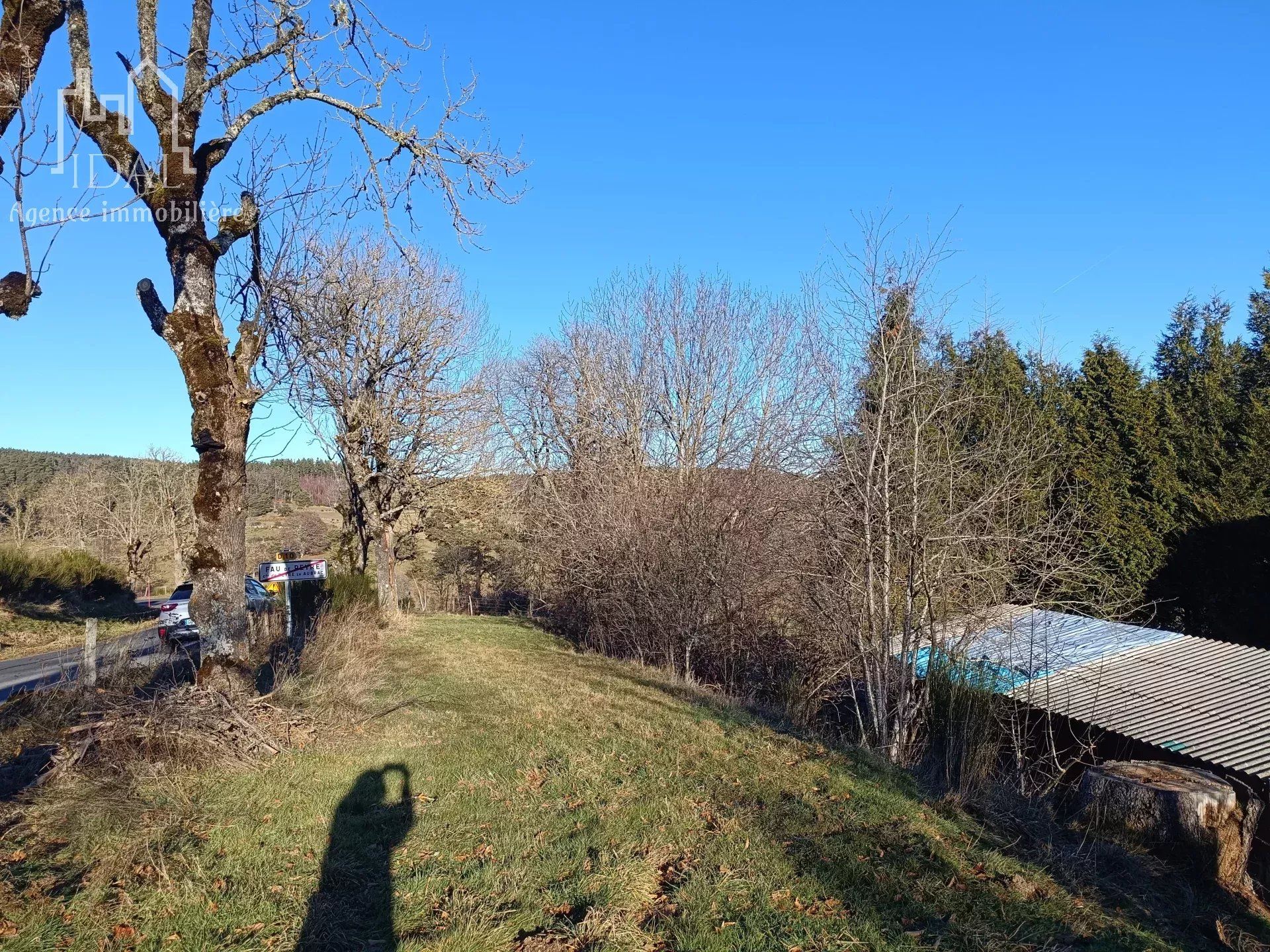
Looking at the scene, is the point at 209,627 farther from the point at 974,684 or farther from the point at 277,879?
the point at 974,684

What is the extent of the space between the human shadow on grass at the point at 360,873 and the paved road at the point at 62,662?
152 inches

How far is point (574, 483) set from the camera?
55.8ft

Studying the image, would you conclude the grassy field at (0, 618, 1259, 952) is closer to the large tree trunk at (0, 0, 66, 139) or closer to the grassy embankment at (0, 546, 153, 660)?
the large tree trunk at (0, 0, 66, 139)

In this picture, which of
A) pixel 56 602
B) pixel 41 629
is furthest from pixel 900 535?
pixel 56 602

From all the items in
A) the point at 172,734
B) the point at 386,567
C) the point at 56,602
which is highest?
the point at 386,567

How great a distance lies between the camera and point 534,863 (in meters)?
4.12

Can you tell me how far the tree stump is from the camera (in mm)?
5430

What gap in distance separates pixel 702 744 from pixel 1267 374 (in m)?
20.2

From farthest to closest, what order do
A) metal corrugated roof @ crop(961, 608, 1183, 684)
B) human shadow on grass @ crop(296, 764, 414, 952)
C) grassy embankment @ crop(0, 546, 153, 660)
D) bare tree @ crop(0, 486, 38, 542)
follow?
bare tree @ crop(0, 486, 38, 542) < grassy embankment @ crop(0, 546, 153, 660) < metal corrugated roof @ crop(961, 608, 1183, 684) < human shadow on grass @ crop(296, 764, 414, 952)

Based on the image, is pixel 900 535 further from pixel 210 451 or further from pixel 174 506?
pixel 174 506

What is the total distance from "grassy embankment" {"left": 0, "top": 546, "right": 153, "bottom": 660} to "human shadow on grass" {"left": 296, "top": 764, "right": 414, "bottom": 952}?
15.3m

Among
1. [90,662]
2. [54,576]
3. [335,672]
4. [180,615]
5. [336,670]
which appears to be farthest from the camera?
[54,576]

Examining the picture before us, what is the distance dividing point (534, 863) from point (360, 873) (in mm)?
874

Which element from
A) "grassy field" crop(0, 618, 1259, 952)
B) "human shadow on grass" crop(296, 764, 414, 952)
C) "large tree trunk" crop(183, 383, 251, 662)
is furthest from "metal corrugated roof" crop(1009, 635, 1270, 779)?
"large tree trunk" crop(183, 383, 251, 662)
